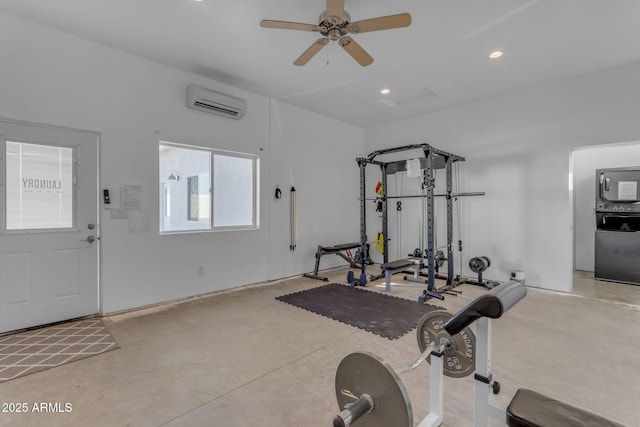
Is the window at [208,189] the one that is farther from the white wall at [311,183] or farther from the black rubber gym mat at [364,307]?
the black rubber gym mat at [364,307]

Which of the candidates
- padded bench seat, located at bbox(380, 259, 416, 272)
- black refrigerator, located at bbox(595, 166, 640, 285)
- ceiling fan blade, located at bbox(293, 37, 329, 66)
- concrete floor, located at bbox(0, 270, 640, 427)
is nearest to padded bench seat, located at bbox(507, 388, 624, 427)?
concrete floor, located at bbox(0, 270, 640, 427)

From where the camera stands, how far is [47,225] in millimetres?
3188

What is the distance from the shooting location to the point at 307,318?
3453mm

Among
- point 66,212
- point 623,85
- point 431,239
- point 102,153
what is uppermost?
point 623,85

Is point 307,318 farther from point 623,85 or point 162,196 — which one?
point 623,85

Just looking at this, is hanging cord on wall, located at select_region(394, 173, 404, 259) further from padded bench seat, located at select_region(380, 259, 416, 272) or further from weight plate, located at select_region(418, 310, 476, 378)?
weight plate, located at select_region(418, 310, 476, 378)

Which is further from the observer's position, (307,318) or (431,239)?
(431,239)

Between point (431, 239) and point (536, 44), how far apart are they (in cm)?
257

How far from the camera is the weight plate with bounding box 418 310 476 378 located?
178 cm

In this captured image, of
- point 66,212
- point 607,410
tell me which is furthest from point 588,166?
point 66,212

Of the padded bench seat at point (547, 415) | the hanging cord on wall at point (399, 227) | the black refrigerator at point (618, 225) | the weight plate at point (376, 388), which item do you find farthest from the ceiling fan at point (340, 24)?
the black refrigerator at point (618, 225)

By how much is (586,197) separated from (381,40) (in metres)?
5.20

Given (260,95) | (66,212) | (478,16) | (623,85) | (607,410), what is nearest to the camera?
(607,410)

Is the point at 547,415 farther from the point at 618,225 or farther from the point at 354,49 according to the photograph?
the point at 618,225
